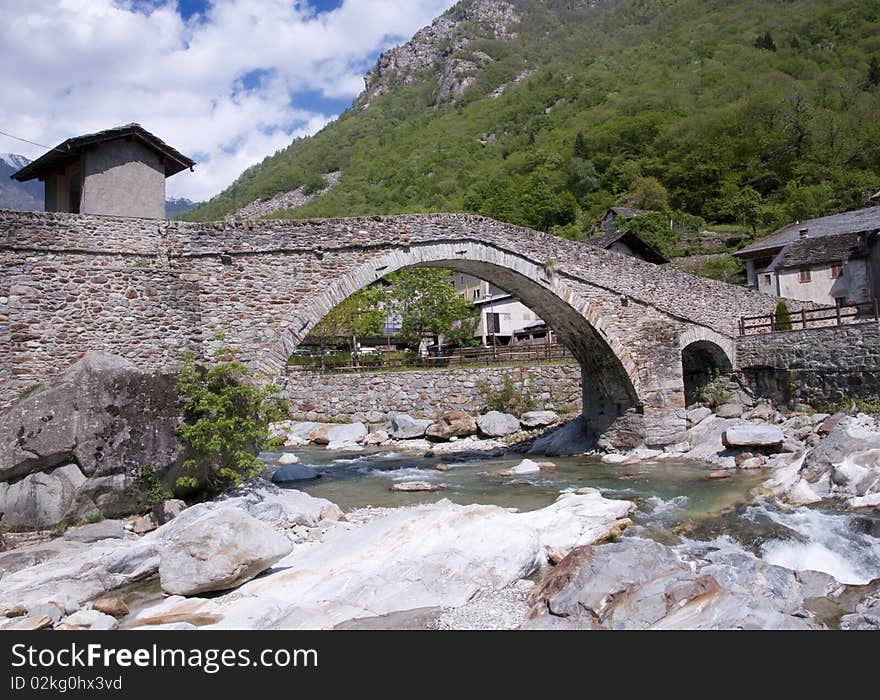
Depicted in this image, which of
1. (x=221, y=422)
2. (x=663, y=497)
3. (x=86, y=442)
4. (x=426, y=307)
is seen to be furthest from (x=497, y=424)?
(x=86, y=442)

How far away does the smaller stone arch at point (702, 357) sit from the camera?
53.5 ft

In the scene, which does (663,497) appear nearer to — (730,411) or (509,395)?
(730,411)

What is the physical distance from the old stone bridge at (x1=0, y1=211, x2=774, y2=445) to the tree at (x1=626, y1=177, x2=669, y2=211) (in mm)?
35900

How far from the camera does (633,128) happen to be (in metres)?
58.6

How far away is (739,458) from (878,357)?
385 centimetres

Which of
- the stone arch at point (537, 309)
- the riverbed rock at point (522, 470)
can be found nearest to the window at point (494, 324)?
the stone arch at point (537, 309)

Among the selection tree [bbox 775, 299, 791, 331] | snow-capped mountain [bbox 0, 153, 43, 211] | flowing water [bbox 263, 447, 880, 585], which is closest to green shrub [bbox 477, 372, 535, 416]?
flowing water [bbox 263, 447, 880, 585]

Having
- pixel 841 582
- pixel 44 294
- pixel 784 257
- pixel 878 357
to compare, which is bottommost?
pixel 841 582

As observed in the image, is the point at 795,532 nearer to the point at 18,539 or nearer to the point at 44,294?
the point at 18,539

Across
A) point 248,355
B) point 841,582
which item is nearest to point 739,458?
point 841,582

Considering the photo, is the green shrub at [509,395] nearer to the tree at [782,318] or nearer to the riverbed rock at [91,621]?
the tree at [782,318]

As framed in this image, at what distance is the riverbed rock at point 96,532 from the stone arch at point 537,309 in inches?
141

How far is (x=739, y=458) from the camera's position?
12594 mm

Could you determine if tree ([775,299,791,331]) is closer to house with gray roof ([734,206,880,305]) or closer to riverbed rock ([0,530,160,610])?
house with gray roof ([734,206,880,305])
